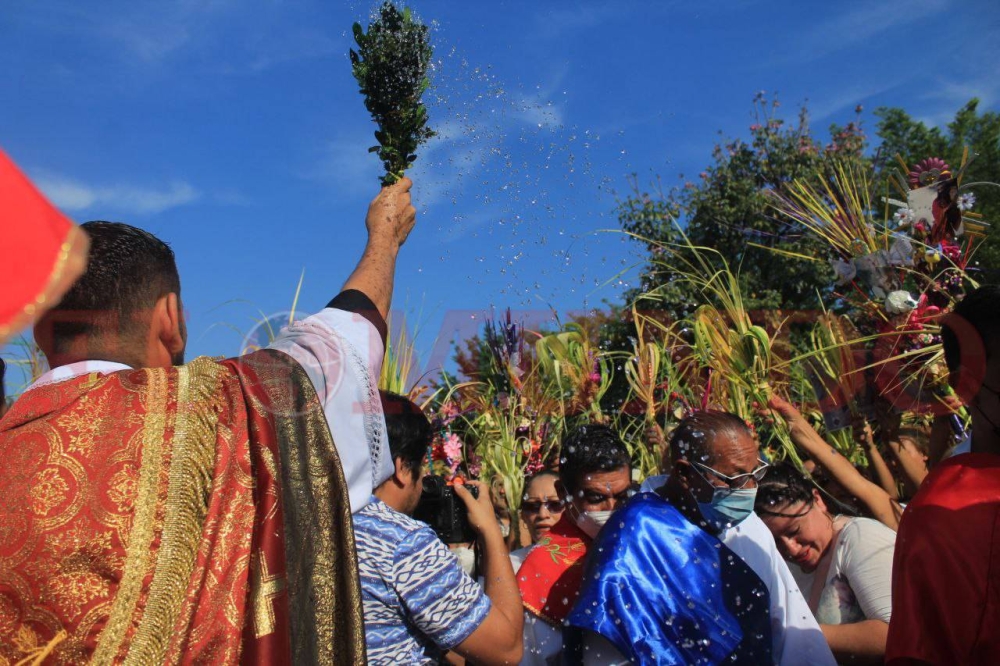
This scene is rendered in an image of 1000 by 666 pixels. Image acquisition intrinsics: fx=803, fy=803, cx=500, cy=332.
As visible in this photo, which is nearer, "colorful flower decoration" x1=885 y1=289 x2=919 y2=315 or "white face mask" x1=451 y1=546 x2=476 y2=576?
"colorful flower decoration" x1=885 y1=289 x2=919 y2=315

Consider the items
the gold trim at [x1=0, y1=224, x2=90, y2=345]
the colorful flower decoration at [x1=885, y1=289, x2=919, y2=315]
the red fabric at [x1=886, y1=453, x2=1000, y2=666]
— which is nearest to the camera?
the gold trim at [x1=0, y1=224, x2=90, y2=345]

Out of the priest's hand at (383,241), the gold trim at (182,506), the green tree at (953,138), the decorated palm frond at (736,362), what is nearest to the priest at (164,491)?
the gold trim at (182,506)

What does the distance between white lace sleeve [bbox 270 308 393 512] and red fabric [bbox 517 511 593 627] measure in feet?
6.83

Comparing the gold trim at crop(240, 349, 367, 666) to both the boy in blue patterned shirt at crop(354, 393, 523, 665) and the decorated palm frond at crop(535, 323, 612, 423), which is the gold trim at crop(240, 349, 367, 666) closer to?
the boy in blue patterned shirt at crop(354, 393, 523, 665)

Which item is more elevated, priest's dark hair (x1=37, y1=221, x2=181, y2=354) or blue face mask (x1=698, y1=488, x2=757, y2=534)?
priest's dark hair (x1=37, y1=221, x2=181, y2=354)

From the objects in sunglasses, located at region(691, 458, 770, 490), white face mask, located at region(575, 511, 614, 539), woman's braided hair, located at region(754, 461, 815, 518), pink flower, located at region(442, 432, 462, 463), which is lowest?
woman's braided hair, located at region(754, 461, 815, 518)

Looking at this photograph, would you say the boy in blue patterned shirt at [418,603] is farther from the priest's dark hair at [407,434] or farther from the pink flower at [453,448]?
the pink flower at [453,448]

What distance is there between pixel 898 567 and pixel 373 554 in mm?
1486

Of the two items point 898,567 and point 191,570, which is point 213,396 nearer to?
point 191,570

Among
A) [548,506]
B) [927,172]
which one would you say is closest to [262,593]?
[548,506]

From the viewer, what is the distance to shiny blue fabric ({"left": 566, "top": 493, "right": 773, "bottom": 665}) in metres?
3.05

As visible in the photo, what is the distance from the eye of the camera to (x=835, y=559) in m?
3.65

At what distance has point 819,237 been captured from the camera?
496 centimetres

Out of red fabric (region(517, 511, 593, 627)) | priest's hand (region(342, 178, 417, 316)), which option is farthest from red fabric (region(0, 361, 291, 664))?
red fabric (region(517, 511, 593, 627))
